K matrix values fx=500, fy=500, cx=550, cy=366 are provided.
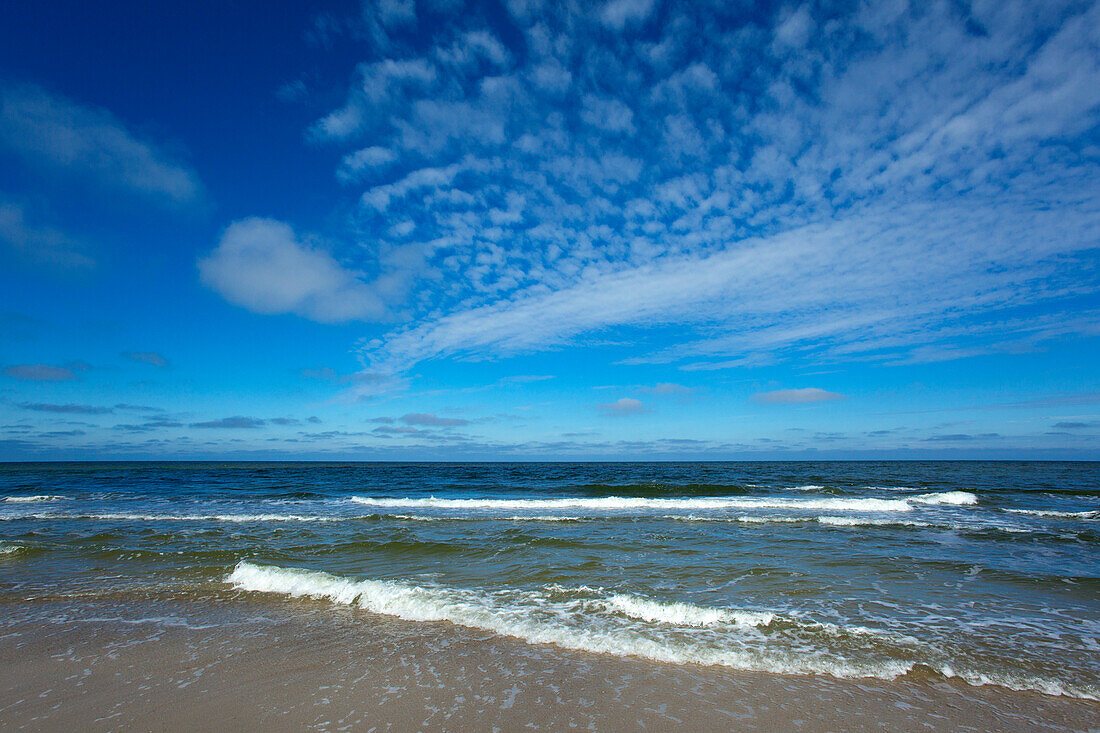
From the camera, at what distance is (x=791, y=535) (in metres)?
14.1

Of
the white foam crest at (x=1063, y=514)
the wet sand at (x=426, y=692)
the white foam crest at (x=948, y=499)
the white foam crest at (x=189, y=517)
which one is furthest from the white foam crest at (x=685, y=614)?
the white foam crest at (x=948, y=499)

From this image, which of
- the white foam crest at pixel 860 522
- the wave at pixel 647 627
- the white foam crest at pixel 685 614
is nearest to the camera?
the wave at pixel 647 627

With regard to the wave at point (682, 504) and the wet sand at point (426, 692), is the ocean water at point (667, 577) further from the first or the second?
the wave at point (682, 504)

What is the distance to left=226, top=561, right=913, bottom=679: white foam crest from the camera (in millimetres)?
5707

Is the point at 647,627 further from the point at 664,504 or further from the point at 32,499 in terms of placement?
the point at 32,499

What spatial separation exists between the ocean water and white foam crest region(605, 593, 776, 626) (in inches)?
1.6

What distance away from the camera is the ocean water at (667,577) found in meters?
6.16

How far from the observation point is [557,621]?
7.10 meters

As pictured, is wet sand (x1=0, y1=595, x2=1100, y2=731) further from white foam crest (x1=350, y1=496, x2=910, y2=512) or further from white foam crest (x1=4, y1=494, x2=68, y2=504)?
white foam crest (x1=4, y1=494, x2=68, y2=504)

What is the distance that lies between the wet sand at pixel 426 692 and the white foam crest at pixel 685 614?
4.88 ft

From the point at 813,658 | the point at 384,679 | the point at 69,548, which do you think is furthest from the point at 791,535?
the point at 69,548

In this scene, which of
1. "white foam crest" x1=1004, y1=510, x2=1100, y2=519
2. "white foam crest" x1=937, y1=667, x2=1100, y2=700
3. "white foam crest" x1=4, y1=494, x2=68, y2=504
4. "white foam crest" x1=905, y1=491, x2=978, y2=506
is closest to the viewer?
"white foam crest" x1=937, y1=667, x2=1100, y2=700

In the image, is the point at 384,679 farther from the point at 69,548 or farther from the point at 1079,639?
the point at 69,548

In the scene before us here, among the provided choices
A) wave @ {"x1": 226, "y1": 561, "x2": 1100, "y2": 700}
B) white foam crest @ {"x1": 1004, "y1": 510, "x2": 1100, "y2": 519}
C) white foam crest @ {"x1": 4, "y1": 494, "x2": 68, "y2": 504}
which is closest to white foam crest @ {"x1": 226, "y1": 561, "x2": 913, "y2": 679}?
wave @ {"x1": 226, "y1": 561, "x2": 1100, "y2": 700}
